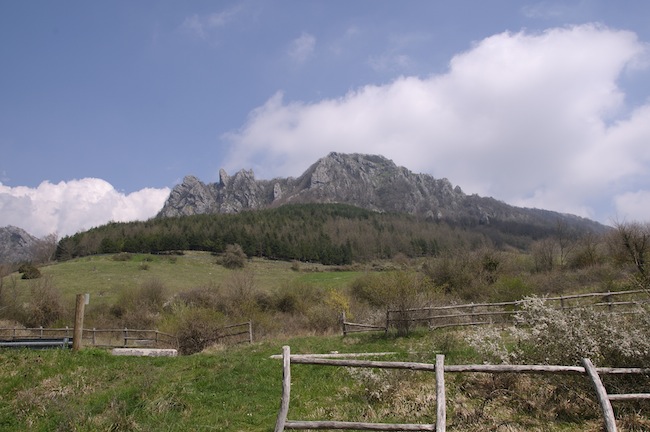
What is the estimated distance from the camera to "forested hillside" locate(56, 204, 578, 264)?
9481 centimetres

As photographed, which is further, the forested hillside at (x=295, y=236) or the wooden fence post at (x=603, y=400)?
the forested hillside at (x=295, y=236)

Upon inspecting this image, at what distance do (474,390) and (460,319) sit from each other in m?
16.6

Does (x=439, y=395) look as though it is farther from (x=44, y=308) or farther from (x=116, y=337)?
(x=44, y=308)

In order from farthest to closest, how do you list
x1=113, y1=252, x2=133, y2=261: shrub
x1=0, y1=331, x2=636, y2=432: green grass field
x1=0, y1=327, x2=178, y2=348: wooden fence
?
1. x1=113, y1=252, x2=133, y2=261: shrub
2. x1=0, y1=327, x2=178, y2=348: wooden fence
3. x1=0, y1=331, x2=636, y2=432: green grass field

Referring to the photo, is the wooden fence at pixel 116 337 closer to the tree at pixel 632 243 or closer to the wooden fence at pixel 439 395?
the wooden fence at pixel 439 395

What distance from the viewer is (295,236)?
366 feet

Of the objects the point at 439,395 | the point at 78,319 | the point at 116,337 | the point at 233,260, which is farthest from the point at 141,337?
the point at 233,260

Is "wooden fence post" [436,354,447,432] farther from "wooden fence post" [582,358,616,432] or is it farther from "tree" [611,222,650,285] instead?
"tree" [611,222,650,285]

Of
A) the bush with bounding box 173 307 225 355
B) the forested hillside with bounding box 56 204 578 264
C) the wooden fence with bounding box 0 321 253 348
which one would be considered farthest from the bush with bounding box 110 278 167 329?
the forested hillside with bounding box 56 204 578 264

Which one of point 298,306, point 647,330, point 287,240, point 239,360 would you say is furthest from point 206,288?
point 287,240

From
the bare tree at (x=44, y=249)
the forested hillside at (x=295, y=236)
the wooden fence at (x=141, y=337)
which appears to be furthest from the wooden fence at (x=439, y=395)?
the bare tree at (x=44, y=249)

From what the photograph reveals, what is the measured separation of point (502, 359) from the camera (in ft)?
35.0

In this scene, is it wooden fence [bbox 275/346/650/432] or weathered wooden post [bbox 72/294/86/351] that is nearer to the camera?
wooden fence [bbox 275/346/650/432]

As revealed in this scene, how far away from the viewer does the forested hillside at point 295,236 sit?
9481 cm
